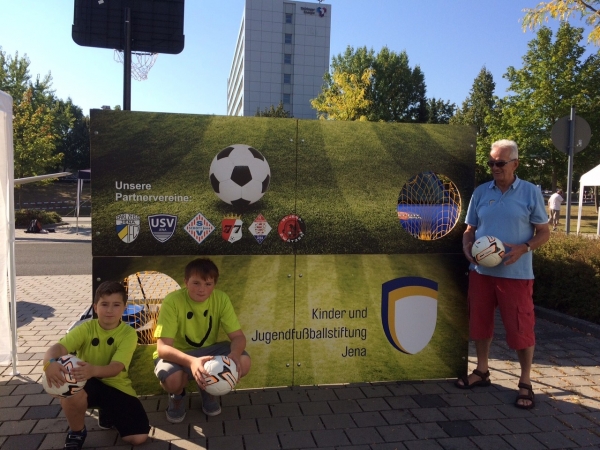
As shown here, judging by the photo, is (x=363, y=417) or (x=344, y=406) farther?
(x=344, y=406)

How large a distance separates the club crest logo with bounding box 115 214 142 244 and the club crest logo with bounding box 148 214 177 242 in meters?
0.10

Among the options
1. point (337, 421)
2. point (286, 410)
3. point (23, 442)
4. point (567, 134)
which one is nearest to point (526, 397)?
point (337, 421)

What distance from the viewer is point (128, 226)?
12.9ft

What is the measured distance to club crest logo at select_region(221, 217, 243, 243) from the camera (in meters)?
4.09

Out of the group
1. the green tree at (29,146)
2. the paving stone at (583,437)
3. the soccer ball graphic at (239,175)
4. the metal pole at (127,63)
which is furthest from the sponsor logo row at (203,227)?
the green tree at (29,146)

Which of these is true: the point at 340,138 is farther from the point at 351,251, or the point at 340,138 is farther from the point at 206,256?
the point at 206,256

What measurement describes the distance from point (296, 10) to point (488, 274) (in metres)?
82.7

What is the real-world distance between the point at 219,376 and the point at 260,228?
4.19ft

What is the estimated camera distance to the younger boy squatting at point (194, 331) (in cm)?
367

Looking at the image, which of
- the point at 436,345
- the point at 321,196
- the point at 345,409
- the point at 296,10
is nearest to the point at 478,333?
the point at 436,345

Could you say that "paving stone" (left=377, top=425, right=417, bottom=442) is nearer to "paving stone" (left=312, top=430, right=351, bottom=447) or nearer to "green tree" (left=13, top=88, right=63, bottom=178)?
"paving stone" (left=312, top=430, right=351, bottom=447)

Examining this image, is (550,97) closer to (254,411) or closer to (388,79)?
(388,79)

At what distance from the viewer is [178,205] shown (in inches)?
157

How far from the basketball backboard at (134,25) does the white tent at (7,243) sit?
2.91 meters
